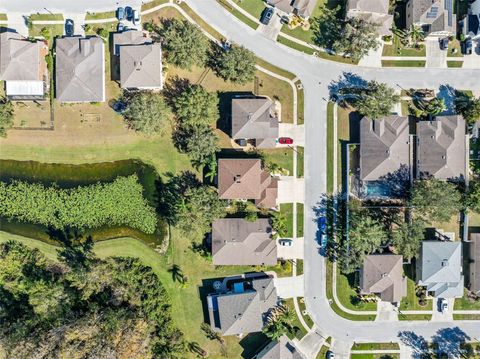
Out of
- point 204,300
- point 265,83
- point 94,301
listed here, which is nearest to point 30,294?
point 94,301

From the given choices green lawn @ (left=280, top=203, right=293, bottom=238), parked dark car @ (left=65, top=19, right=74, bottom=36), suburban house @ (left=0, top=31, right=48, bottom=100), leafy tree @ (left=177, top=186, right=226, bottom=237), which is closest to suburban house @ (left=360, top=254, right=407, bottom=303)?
green lawn @ (left=280, top=203, right=293, bottom=238)

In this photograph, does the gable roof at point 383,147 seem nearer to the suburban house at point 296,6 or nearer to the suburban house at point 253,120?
the suburban house at point 253,120

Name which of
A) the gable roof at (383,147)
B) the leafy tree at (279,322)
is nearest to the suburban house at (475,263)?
the gable roof at (383,147)

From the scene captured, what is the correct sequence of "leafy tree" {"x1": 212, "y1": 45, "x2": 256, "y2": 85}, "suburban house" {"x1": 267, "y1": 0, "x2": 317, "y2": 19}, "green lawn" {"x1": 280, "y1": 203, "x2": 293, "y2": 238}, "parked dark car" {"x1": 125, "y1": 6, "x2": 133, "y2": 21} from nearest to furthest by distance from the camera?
"leafy tree" {"x1": 212, "y1": 45, "x2": 256, "y2": 85}
"suburban house" {"x1": 267, "y1": 0, "x2": 317, "y2": 19}
"parked dark car" {"x1": 125, "y1": 6, "x2": 133, "y2": 21}
"green lawn" {"x1": 280, "y1": 203, "x2": 293, "y2": 238}

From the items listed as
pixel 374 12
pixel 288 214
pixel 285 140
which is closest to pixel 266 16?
pixel 374 12

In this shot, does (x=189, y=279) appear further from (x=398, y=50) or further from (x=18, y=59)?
(x=398, y=50)

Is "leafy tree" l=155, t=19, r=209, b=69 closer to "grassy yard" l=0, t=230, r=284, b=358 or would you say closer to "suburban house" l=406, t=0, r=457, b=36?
"grassy yard" l=0, t=230, r=284, b=358
